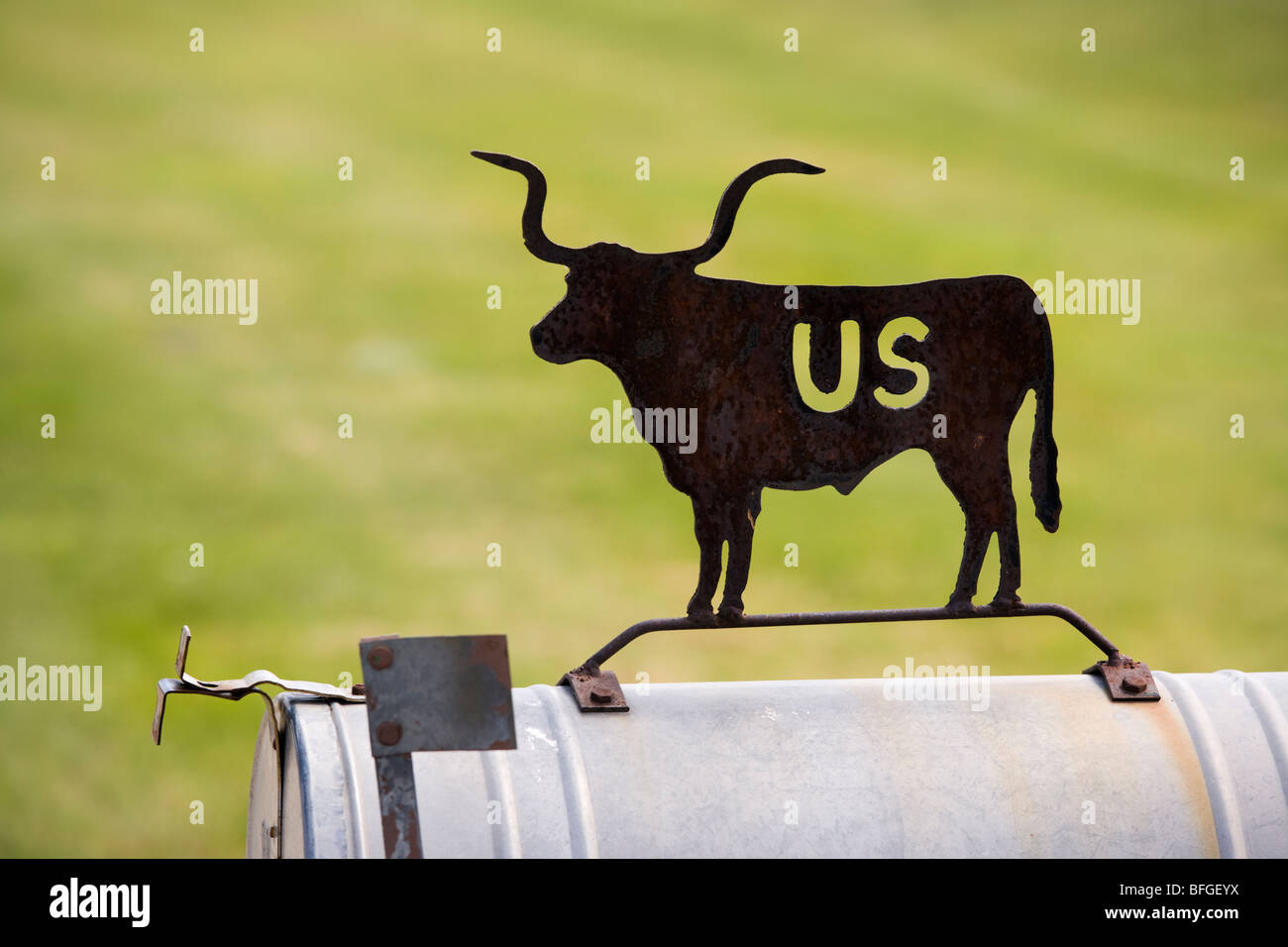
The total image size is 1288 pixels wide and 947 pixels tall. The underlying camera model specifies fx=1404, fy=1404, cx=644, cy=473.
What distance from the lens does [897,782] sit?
2.07 meters

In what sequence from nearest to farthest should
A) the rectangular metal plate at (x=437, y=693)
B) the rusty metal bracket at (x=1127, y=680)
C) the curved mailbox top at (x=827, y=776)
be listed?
the rectangular metal plate at (x=437, y=693) < the curved mailbox top at (x=827, y=776) < the rusty metal bracket at (x=1127, y=680)

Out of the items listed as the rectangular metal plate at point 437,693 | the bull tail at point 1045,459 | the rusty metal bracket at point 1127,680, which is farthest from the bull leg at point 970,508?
the rectangular metal plate at point 437,693

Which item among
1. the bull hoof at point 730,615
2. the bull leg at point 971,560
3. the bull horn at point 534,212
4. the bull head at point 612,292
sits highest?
the bull horn at point 534,212

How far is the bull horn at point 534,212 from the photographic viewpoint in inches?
79.8

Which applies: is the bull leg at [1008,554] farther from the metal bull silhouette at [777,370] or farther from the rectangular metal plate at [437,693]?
the rectangular metal plate at [437,693]

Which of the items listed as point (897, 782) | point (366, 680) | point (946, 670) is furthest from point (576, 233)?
point (366, 680)

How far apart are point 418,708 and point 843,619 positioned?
0.85 meters

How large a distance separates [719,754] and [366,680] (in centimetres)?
66

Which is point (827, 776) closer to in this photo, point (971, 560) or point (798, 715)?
point (798, 715)

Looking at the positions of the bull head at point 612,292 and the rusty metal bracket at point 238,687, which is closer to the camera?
the rusty metal bracket at point 238,687

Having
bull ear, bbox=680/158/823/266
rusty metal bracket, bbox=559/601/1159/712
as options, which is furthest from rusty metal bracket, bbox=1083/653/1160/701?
bull ear, bbox=680/158/823/266

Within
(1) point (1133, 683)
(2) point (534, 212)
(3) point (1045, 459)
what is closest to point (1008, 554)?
(3) point (1045, 459)
